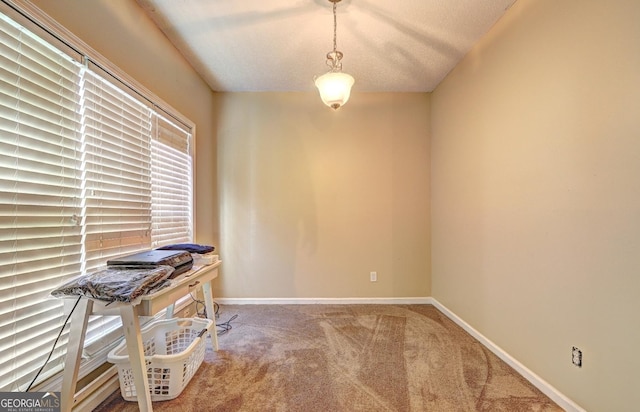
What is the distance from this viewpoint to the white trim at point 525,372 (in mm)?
1599

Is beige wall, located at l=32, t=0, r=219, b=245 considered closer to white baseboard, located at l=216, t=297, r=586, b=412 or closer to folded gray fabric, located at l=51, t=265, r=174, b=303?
white baseboard, located at l=216, t=297, r=586, b=412

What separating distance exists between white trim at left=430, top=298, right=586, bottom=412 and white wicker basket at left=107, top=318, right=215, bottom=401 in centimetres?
228

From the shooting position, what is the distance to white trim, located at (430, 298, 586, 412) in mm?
1599

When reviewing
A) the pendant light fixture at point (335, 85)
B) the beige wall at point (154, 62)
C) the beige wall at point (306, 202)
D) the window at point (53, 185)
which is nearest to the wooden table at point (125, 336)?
the window at point (53, 185)

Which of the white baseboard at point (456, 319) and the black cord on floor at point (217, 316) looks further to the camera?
the black cord on floor at point (217, 316)

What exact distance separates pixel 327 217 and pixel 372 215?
0.59 m

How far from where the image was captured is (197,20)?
87.7 inches

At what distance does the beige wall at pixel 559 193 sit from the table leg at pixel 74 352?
2.62 m

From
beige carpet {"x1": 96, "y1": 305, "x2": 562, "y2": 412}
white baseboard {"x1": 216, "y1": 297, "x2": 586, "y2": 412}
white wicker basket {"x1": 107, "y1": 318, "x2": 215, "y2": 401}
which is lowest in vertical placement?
beige carpet {"x1": 96, "y1": 305, "x2": 562, "y2": 412}

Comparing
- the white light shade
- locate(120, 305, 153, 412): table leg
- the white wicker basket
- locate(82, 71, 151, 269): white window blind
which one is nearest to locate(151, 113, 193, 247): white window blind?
locate(82, 71, 151, 269): white window blind

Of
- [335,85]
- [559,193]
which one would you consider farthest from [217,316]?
[559,193]

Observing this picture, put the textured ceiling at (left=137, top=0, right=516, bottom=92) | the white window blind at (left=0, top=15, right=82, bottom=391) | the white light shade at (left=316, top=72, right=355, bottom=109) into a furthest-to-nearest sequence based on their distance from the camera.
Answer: the textured ceiling at (left=137, top=0, right=516, bottom=92), the white light shade at (left=316, top=72, right=355, bottom=109), the white window blind at (left=0, top=15, right=82, bottom=391)

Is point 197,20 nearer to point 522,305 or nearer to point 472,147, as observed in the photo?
point 472,147

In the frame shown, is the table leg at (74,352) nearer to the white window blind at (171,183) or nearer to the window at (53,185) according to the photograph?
the window at (53,185)
